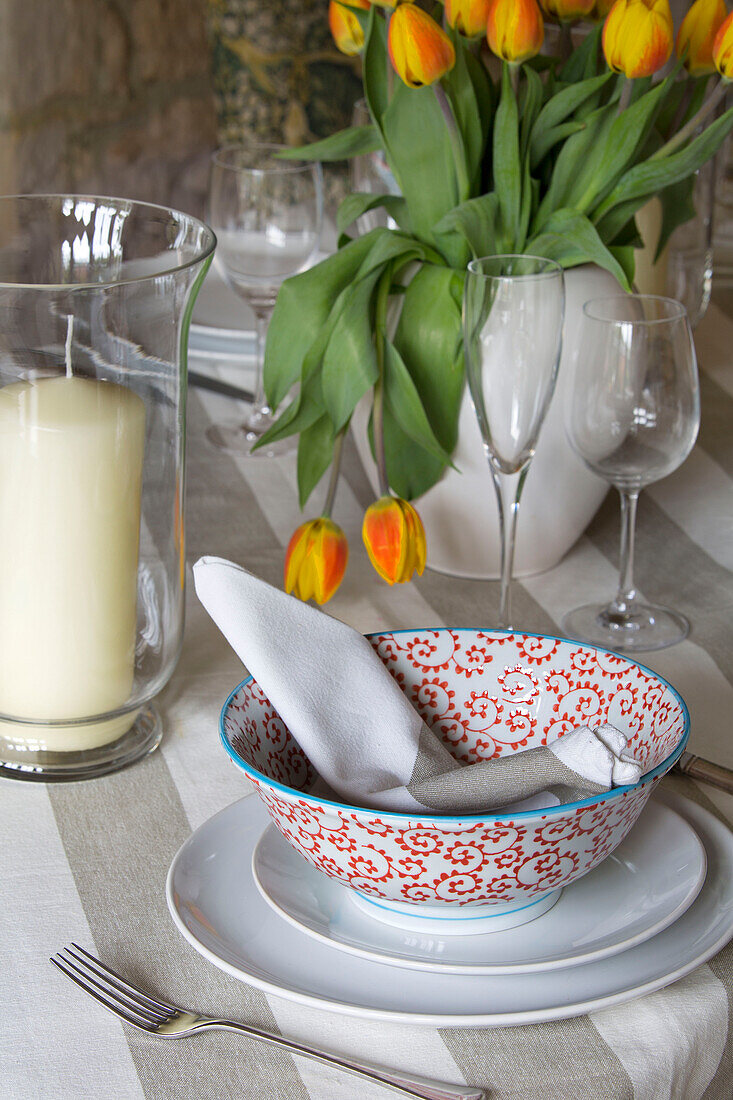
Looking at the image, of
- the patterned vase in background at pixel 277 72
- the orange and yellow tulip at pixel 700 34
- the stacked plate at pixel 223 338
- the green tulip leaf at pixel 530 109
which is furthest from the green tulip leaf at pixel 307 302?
the patterned vase in background at pixel 277 72

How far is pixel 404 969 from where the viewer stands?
18.3 inches

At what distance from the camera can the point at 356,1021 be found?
0.45m

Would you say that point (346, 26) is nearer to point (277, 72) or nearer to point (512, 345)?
point (512, 345)

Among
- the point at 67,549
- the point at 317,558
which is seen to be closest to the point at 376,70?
the point at 317,558

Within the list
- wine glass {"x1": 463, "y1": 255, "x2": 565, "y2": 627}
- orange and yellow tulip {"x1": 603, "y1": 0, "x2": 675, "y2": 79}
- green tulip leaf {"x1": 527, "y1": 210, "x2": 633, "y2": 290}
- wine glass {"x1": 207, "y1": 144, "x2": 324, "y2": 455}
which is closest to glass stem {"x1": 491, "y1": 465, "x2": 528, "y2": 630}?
wine glass {"x1": 463, "y1": 255, "x2": 565, "y2": 627}

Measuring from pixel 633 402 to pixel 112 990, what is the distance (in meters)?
0.48

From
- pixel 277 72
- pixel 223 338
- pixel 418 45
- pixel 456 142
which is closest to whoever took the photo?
pixel 418 45

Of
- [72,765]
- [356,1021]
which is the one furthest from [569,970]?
[72,765]

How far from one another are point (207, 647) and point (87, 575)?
0.19m

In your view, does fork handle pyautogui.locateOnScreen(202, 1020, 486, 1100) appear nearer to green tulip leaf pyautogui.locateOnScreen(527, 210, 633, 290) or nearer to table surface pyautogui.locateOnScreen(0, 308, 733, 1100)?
table surface pyautogui.locateOnScreen(0, 308, 733, 1100)

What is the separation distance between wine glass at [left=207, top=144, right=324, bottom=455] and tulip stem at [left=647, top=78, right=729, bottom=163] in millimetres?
365

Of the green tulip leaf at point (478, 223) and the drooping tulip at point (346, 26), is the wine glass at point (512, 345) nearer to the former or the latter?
the green tulip leaf at point (478, 223)

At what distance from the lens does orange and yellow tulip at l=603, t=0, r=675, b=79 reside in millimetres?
684

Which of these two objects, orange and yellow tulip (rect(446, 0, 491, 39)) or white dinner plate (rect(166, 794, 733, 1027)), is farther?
orange and yellow tulip (rect(446, 0, 491, 39))
